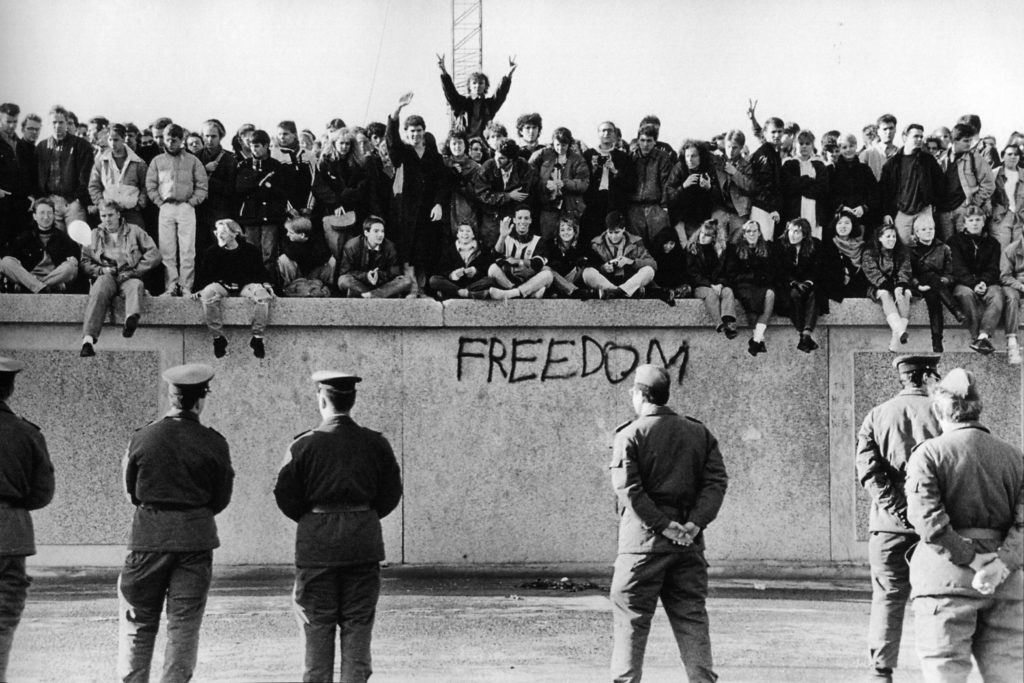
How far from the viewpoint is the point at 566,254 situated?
11234 mm

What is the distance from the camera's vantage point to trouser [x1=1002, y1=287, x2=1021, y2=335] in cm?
1116

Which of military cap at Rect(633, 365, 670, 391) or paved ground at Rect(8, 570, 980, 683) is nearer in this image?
military cap at Rect(633, 365, 670, 391)

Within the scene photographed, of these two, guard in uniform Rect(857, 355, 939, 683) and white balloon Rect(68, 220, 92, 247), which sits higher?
white balloon Rect(68, 220, 92, 247)

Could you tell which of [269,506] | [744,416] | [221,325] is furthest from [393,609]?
[744,416]

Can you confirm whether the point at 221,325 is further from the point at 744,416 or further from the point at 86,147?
the point at 744,416

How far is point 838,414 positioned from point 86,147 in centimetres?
750

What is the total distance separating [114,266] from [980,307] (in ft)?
26.2

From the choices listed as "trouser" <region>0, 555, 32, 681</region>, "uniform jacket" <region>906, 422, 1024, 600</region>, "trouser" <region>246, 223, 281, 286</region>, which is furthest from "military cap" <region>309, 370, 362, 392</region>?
"trouser" <region>246, 223, 281, 286</region>

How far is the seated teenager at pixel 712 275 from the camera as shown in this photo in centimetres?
1090

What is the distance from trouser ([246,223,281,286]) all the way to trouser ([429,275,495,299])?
155 centimetres

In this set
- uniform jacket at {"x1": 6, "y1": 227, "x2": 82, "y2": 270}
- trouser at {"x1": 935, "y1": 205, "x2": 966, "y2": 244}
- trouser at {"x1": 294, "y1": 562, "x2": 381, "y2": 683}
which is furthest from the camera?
trouser at {"x1": 935, "y1": 205, "x2": 966, "y2": 244}

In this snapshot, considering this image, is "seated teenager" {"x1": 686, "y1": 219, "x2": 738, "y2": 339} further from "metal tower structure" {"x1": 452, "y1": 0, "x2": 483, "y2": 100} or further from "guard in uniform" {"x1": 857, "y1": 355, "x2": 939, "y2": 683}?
"guard in uniform" {"x1": 857, "y1": 355, "x2": 939, "y2": 683}

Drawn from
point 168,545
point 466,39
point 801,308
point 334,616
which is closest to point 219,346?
point 466,39

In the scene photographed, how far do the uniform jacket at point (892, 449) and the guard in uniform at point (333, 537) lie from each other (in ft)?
9.37
